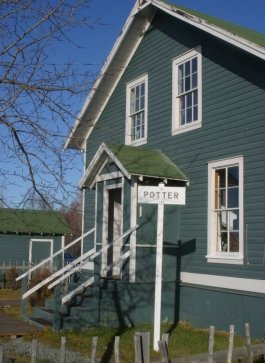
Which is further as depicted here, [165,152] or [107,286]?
[165,152]

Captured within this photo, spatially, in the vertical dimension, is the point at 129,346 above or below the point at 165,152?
below

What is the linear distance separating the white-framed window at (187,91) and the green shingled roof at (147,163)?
839mm

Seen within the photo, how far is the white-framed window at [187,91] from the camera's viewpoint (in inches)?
491

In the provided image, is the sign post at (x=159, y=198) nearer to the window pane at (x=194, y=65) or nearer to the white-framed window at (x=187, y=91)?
the white-framed window at (x=187, y=91)

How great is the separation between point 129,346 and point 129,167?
426 cm

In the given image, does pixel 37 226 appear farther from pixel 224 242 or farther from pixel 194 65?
pixel 224 242

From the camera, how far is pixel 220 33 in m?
10.9

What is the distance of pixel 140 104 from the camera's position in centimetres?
1502

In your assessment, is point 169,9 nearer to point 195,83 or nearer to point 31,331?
point 195,83

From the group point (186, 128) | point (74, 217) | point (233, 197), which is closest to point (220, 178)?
point (233, 197)

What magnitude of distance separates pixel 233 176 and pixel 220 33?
310cm

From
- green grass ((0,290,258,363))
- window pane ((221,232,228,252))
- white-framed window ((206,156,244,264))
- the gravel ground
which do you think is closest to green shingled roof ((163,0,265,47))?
white-framed window ((206,156,244,264))

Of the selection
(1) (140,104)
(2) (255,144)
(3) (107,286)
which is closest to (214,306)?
(3) (107,286)

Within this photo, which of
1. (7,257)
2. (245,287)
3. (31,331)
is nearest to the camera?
(245,287)
